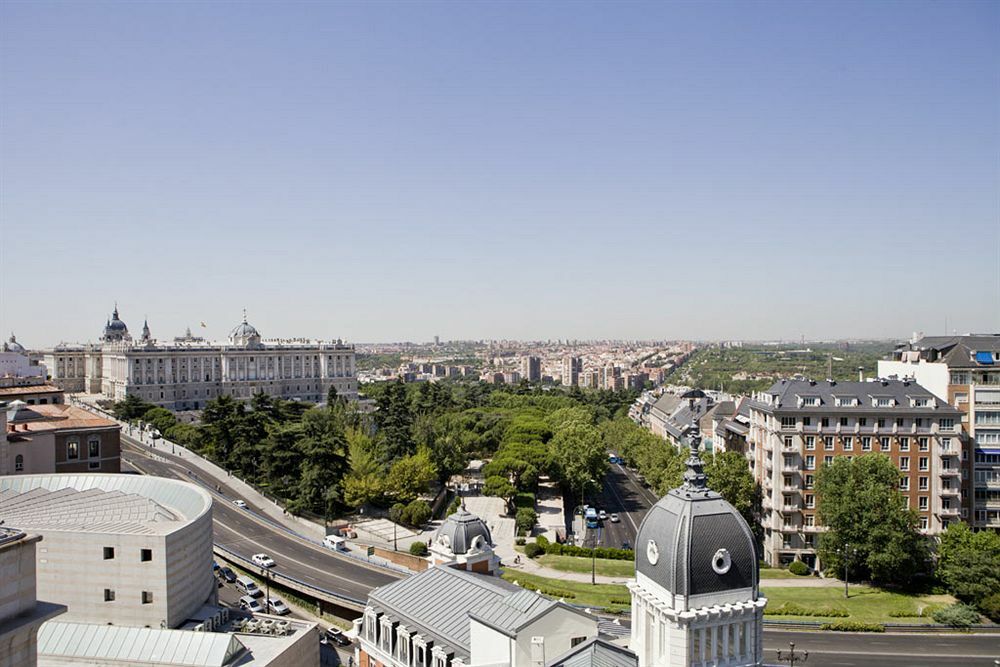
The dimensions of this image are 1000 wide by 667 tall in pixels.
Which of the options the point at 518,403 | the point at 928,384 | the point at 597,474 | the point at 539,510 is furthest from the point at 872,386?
the point at 518,403

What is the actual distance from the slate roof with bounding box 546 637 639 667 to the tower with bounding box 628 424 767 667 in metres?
1.46

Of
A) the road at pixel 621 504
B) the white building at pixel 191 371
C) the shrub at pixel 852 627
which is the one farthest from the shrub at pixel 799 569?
the white building at pixel 191 371

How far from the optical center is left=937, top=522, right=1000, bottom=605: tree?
56062 mm

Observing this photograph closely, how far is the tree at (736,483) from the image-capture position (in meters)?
70.6

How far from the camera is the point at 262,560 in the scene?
60344mm

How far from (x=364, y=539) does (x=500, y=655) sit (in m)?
48.5

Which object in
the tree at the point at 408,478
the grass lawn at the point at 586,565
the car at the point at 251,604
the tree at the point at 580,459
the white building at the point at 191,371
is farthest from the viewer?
the white building at the point at 191,371

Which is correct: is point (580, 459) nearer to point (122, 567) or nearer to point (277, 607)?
point (277, 607)

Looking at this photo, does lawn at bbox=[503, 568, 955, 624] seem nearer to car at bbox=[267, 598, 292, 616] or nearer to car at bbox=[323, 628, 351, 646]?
car at bbox=[323, 628, 351, 646]

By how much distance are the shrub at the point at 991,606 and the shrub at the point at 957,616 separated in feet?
3.79

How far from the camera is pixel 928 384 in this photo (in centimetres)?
7425

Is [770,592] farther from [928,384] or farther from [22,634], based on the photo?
[22,634]

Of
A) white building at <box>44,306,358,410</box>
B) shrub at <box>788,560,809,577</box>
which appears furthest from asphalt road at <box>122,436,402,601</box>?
white building at <box>44,306,358,410</box>

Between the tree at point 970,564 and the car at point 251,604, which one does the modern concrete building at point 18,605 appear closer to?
the car at point 251,604
